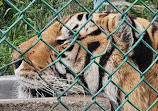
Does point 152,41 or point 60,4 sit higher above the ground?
point 60,4

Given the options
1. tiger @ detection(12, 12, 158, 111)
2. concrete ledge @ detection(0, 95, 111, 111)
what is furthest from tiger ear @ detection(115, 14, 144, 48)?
concrete ledge @ detection(0, 95, 111, 111)

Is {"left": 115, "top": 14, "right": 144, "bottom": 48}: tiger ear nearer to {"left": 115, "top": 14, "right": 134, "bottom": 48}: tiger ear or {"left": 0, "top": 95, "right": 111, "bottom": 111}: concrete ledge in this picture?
{"left": 115, "top": 14, "right": 134, "bottom": 48}: tiger ear

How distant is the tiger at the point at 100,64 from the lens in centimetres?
199

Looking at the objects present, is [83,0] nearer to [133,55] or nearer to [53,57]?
[53,57]

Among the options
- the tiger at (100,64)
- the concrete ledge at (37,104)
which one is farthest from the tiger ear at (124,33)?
the concrete ledge at (37,104)

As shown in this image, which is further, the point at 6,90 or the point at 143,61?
the point at 6,90

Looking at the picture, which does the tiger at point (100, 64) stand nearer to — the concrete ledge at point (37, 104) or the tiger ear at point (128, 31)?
the tiger ear at point (128, 31)

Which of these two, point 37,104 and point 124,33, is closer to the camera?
point 37,104

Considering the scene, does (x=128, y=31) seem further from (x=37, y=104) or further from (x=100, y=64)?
(x=37, y=104)

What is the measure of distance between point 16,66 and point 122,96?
0.88 m

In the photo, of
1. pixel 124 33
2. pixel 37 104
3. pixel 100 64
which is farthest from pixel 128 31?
pixel 37 104

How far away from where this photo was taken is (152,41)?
81.5 inches

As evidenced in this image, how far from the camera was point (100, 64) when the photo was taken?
2.08 meters

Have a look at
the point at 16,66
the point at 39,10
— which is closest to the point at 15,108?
the point at 16,66
